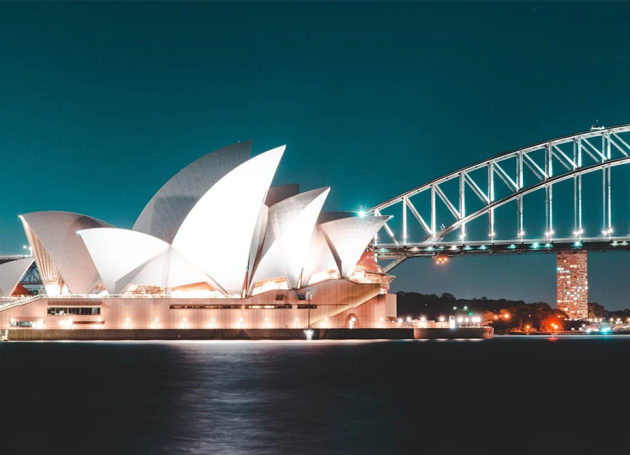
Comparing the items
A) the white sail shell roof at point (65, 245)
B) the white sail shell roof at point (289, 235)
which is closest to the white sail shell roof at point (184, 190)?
the white sail shell roof at point (65, 245)

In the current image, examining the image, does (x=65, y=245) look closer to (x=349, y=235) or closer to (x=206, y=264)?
(x=206, y=264)

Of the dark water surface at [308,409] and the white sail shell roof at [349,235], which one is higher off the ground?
the white sail shell roof at [349,235]

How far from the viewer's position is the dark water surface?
17.5 m

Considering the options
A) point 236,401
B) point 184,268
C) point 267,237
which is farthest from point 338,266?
point 236,401

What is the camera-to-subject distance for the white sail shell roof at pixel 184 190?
72812 mm

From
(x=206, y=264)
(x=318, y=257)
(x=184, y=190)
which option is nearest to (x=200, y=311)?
(x=206, y=264)

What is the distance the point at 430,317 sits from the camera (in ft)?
546

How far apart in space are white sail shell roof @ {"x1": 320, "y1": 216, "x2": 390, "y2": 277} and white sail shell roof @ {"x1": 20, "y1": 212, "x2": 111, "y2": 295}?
23.8 metres

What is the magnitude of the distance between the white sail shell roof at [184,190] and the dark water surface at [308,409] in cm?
3468

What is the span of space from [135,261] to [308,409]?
55.9 metres

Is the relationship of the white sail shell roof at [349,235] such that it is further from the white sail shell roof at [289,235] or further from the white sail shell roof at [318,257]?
the white sail shell roof at [289,235]

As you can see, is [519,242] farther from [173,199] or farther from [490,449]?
[490,449]

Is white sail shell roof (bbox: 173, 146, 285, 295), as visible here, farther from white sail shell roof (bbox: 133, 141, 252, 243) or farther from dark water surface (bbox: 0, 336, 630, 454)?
dark water surface (bbox: 0, 336, 630, 454)

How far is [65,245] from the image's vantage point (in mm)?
79688
